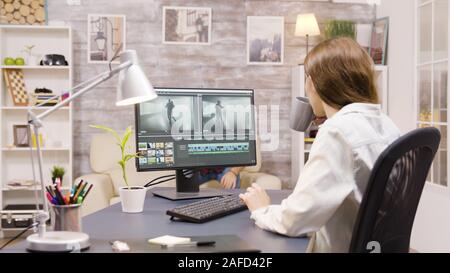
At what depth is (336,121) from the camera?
1445mm

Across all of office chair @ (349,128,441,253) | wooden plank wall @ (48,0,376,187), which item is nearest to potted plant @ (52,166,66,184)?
wooden plank wall @ (48,0,376,187)

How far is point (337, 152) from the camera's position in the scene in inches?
54.8

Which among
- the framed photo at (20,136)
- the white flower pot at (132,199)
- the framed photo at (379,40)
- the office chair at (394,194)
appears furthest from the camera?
the framed photo at (379,40)

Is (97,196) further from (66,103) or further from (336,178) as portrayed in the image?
(336,178)

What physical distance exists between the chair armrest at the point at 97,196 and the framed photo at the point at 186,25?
150 centimetres

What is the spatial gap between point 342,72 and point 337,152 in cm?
30

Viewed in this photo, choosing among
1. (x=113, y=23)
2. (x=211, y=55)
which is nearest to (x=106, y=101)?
(x=113, y=23)

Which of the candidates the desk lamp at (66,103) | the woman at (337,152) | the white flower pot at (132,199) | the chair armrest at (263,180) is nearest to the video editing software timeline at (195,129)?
the white flower pot at (132,199)

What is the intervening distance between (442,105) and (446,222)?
0.83 metres

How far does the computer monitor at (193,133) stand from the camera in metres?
2.28

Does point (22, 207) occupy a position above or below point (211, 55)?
below

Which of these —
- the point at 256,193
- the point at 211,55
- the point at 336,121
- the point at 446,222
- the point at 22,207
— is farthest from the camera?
the point at 211,55

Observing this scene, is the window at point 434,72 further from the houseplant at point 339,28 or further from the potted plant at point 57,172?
the potted plant at point 57,172

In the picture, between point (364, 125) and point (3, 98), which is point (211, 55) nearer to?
point (3, 98)
